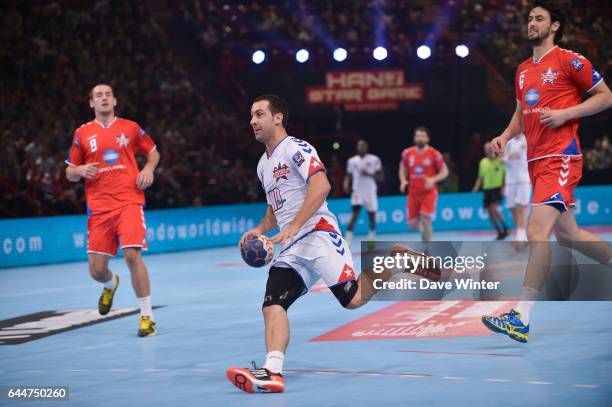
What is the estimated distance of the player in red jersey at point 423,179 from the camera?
16469 millimetres

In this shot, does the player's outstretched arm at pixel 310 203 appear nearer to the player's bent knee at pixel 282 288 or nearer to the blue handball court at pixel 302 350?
the player's bent knee at pixel 282 288

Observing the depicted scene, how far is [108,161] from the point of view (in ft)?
31.0

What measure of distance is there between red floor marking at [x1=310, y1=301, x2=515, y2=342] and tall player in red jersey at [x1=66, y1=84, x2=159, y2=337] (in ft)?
6.83

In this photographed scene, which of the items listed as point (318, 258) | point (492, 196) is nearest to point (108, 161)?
point (318, 258)

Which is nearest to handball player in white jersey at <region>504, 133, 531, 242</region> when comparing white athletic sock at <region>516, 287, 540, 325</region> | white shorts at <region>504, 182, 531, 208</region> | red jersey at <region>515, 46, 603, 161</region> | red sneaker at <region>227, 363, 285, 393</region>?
white shorts at <region>504, 182, 531, 208</region>

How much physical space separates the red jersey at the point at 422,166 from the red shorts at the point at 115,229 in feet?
26.3

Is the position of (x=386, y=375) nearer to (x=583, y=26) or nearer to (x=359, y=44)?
(x=359, y=44)

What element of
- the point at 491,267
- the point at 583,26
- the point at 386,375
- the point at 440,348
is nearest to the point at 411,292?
the point at 491,267

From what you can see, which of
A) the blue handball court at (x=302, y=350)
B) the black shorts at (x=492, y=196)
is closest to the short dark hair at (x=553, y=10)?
the blue handball court at (x=302, y=350)

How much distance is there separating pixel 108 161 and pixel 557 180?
4488 mm

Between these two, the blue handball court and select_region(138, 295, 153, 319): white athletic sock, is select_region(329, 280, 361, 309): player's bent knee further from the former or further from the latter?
select_region(138, 295, 153, 319): white athletic sock

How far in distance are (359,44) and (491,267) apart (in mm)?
15895

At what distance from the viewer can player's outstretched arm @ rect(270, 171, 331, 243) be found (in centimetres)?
615

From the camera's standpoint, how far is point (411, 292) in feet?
37.9
